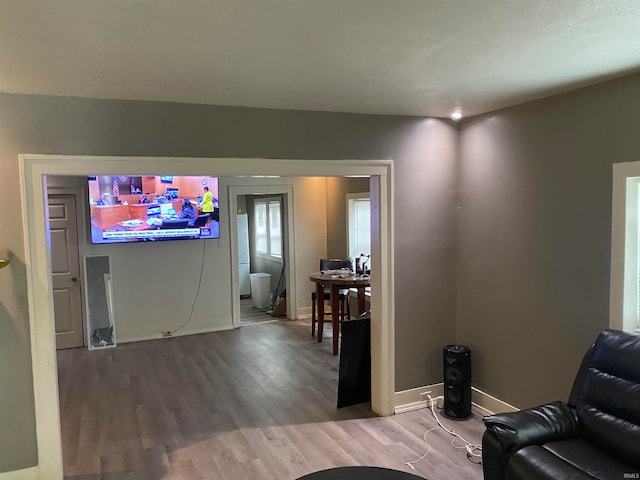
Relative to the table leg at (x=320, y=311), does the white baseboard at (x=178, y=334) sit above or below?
below

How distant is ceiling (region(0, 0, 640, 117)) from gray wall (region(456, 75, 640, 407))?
0.30 m

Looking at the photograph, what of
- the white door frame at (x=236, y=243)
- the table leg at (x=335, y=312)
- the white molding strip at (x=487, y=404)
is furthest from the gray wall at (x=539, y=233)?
the white door frame at (x=236, y=243)

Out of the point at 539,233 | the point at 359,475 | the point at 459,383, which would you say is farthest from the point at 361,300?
the point at 359,475

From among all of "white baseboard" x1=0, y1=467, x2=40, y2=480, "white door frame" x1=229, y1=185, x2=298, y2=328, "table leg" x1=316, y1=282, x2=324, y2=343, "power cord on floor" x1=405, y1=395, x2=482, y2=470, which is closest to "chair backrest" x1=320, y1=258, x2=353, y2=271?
"table leg" x1=316, y1=282, x2=324, y2=343

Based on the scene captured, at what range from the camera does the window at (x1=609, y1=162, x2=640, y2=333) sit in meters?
2.78

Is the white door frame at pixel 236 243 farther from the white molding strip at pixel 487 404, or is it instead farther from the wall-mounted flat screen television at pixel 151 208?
the white molding strip at pixel 487 404

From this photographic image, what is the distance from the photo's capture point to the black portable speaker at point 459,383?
3.86 meters

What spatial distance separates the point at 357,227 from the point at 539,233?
3.71 metres

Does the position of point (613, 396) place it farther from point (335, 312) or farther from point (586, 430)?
point (335, 312)

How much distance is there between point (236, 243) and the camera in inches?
275

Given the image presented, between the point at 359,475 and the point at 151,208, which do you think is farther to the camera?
the point at 151,208

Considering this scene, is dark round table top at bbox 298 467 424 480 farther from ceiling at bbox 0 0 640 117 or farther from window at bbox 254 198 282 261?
window at bbox 254 198 282 261

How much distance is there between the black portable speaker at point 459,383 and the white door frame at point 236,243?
12.4 ft

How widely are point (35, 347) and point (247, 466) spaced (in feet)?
5.07
